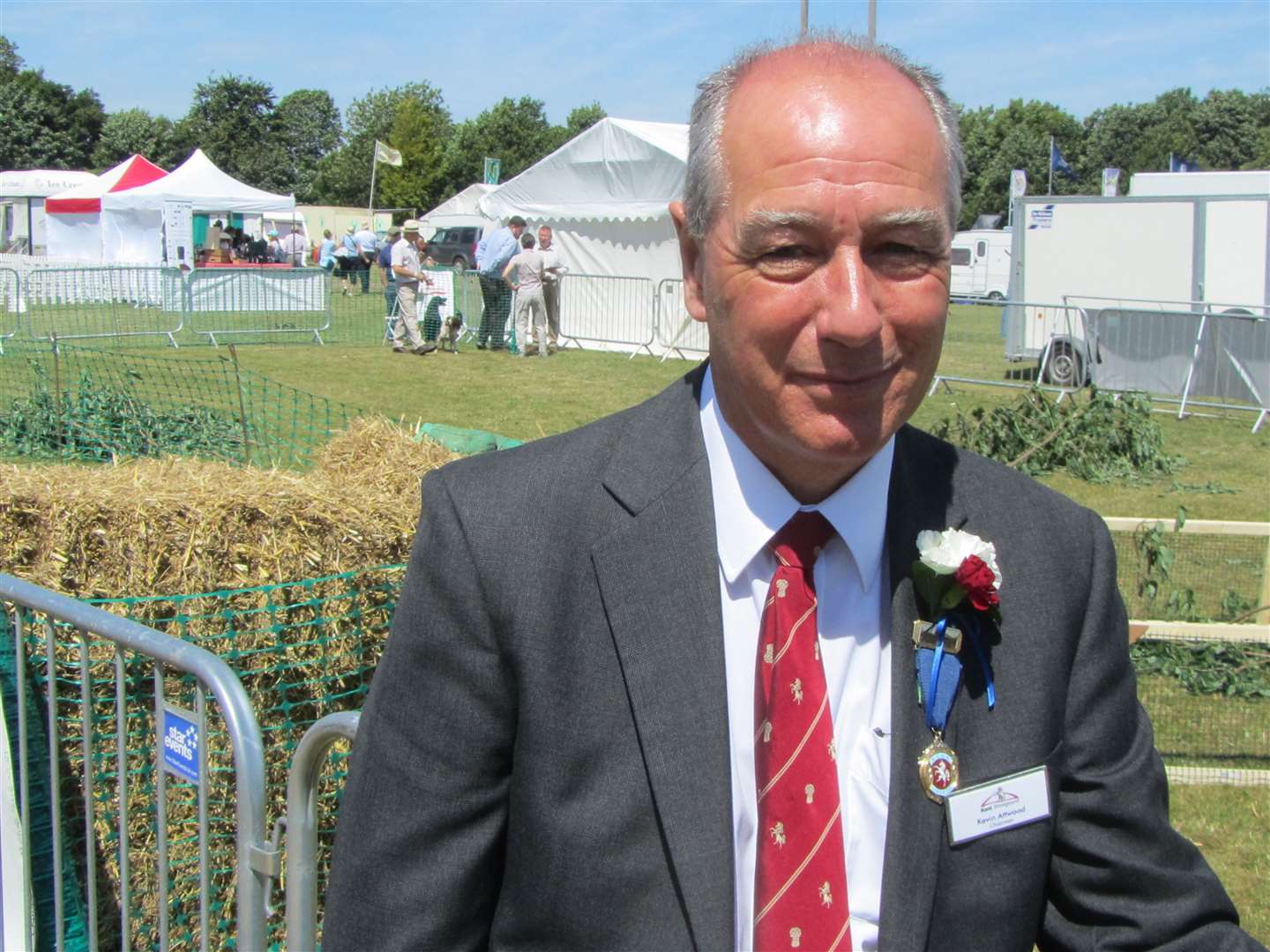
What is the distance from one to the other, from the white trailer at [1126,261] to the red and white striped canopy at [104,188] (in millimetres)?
23149

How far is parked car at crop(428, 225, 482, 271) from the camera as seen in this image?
130 feet

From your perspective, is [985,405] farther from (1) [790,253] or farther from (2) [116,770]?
(1) [790,253]

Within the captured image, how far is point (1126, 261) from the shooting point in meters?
16.6

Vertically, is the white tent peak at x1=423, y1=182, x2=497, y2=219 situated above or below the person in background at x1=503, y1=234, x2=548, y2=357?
above

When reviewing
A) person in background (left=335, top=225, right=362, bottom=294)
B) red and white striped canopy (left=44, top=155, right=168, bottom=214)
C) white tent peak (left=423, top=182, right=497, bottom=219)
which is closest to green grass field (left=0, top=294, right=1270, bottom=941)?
red and white striped canopy (left=44, top=155, right=168, bottom=214)

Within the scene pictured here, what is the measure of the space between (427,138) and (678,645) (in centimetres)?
7675

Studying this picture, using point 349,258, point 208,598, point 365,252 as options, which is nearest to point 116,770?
point 208,598

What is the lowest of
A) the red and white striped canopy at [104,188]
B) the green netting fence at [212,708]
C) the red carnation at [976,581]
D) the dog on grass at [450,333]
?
the green netting fence at [212,708]

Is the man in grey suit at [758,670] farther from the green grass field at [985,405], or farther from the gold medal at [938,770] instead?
the green grass field at [985,405]

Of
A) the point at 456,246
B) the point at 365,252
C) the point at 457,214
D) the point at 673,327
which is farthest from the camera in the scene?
the point at 457,214

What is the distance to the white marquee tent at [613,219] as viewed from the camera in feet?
→ 60.8

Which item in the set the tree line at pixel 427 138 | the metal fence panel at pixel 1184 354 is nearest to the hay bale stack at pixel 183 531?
the metal fence panel at pixel 1184 354

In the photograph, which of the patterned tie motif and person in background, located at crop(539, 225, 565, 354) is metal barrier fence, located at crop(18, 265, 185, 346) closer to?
person in background, located at crop(539, 225, 565, 354)

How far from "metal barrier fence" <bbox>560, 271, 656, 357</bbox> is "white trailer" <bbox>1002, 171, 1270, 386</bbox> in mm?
5523
